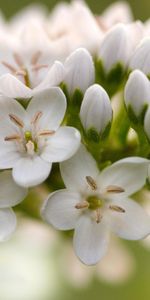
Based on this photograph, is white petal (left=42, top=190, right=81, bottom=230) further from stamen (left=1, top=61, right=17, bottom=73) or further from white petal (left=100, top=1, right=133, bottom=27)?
white petal (left=100, top=1, right=133, bottom=27)

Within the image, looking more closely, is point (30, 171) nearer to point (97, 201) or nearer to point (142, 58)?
point (97, 201)

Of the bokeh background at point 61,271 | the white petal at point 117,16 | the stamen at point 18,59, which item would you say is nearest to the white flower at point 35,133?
the stamen at point 18,59

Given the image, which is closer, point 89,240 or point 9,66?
point 89,240

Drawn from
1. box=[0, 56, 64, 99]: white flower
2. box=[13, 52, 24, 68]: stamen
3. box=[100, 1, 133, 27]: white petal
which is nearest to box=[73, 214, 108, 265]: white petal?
box=[0, 56, 64, 99]: white flower

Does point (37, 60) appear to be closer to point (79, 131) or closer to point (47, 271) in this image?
point (79, 131)

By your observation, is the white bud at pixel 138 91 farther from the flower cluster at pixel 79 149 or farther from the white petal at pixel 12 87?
the white petal at pixel 12 87

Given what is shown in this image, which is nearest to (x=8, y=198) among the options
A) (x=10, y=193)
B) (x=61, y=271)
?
(x=10, y=193)
